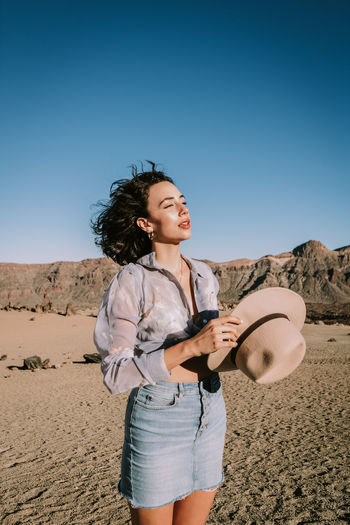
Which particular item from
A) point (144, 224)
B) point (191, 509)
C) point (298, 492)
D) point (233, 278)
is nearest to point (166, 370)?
point (191, 509)

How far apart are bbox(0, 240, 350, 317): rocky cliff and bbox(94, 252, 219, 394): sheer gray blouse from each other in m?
92.9

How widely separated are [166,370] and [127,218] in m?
0.95

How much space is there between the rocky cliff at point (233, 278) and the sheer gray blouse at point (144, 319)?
92.9 meters

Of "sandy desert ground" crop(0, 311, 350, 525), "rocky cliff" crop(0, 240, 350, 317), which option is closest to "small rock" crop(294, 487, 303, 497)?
"sandy desert ground" crop(0, 311, 350, 525)

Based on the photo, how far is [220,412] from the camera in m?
1.83

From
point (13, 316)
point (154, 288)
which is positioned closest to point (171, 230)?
point (154, 288)

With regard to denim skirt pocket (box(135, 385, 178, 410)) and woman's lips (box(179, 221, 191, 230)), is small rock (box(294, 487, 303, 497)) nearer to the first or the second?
denim skirt pocket (box(135, 385, 178, 410))

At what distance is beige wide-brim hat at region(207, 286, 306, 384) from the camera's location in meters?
1.62

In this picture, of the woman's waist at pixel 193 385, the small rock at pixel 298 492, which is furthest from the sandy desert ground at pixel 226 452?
the woman's waist at pixel 193 385

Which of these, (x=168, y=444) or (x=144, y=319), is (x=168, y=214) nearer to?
(x=144, y=319)

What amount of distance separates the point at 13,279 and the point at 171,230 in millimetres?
121624

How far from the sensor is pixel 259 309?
1754 millimetres

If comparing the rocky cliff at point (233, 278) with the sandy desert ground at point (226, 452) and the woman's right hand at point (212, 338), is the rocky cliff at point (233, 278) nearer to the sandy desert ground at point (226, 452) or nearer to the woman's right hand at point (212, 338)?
the sandy desert ground at point (226, 452)

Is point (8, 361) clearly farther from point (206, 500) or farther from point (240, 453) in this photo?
point (206, 500)
